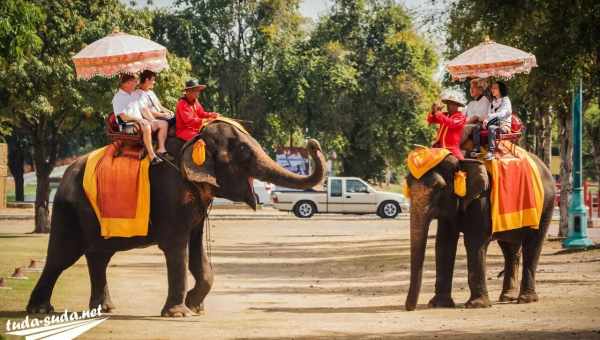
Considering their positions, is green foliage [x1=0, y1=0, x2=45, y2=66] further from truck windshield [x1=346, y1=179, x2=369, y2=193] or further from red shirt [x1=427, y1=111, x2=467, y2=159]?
truck windshield [x1=346, y1=179, x2=369, y2=193]

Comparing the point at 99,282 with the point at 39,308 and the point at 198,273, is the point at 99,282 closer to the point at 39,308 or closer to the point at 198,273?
the point at 39,308

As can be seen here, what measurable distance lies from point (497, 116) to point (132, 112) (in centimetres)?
510

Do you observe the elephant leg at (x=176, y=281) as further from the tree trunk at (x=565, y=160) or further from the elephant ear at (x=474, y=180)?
the tree trunk at (x=565, y=160)

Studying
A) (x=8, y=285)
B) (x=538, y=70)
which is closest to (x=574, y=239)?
(x=538, y=70)

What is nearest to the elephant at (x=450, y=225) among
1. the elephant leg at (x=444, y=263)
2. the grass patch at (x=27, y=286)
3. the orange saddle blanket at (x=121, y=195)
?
the elephant leg at (x=444, y=263)

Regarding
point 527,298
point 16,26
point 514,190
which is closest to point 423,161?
point 514,190

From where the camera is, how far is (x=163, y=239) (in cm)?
1524

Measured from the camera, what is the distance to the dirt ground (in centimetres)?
1360

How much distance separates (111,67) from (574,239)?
16051mm

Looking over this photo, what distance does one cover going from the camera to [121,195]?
15.2m

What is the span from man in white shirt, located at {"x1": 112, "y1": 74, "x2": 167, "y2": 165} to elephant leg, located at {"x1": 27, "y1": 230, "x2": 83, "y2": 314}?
5.33ft

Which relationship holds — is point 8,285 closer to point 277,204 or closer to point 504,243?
point 504,243

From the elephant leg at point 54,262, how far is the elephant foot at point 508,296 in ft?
20.0

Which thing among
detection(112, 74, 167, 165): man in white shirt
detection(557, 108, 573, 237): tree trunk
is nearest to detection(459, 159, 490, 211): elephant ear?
detection(112, 74, 167, 165): man in white shirt
